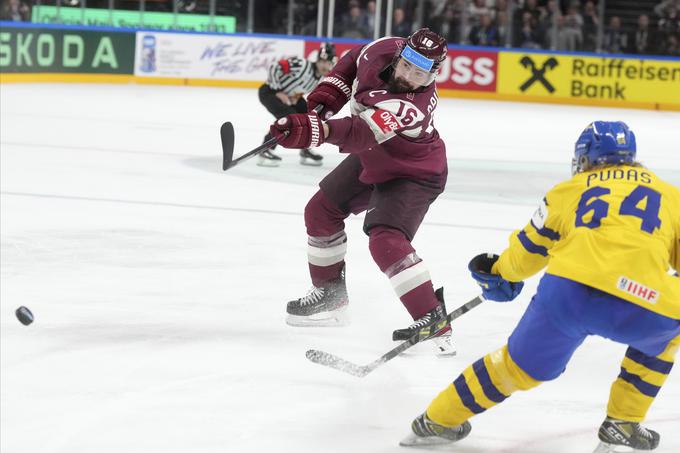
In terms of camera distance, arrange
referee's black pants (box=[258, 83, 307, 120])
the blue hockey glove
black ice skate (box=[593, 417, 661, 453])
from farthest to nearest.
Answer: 1. referee's black pants (box=[258, 83, 307, 120])
2. the blue hockey glove
3. black ice skate (box=[593, 417, 661, 453])

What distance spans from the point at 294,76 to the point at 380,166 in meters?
4.46

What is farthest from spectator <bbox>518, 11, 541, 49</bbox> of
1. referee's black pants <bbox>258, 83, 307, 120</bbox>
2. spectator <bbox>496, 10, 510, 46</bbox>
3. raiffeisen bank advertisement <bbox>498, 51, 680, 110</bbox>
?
referee's black pants <bbox>258, 83, 307, 120</bbox>

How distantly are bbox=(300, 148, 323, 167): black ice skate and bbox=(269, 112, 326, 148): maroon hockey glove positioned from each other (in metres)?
4.81

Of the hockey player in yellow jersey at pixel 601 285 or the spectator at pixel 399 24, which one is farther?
the spectator at pixel 399 24

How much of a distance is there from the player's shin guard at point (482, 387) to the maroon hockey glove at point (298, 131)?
0.99m

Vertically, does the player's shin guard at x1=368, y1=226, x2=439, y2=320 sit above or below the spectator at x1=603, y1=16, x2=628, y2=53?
above

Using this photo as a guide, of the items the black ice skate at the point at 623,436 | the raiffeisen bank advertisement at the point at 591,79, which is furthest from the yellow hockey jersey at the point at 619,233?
the raiffeisen bank advertisement at the point at 591,79

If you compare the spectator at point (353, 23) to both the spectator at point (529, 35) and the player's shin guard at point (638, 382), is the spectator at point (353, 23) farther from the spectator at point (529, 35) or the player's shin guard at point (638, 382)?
the player's shin guard at point (638, 382)

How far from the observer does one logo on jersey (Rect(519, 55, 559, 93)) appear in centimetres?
1470

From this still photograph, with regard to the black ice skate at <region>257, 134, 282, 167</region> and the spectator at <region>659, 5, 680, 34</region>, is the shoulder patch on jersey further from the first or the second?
the spectator at <region>659, 5, 680, 34</region>

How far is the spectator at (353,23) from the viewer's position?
15.1 meters

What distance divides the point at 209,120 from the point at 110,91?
266 cm

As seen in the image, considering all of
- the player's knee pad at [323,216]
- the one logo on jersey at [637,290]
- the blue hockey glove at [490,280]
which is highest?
the one logo on jersey at [637,290]

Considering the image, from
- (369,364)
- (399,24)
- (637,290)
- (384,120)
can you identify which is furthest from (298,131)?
(399,24)
